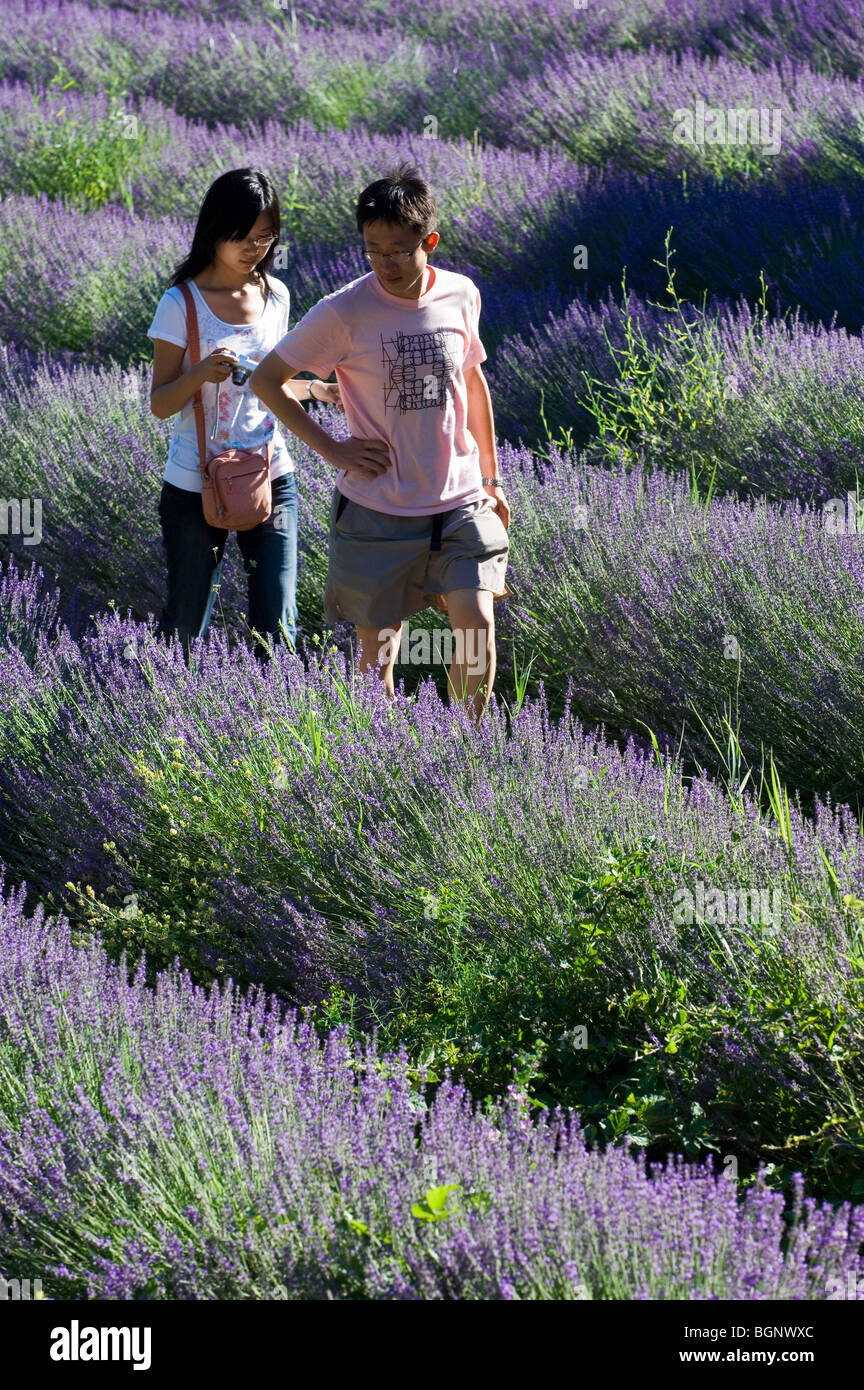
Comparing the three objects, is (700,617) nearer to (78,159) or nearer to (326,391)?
(326,391)

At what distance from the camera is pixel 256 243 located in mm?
3773

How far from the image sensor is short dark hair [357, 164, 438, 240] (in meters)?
3.34

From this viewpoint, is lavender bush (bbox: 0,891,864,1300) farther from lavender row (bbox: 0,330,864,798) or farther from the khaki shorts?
lavender row (bbox: 0,330,864,798)

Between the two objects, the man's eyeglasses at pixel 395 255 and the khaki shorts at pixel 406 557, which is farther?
the khaki shorts at pixel 406 557

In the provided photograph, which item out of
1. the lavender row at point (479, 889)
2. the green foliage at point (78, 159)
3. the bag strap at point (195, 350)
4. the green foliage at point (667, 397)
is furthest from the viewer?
the green foliage at point (78, 159)

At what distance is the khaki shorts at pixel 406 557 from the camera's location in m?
3.60

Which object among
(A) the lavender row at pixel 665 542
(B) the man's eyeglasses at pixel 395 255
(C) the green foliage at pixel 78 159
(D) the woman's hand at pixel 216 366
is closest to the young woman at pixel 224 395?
(D) the woman's hand at pixel 216 366

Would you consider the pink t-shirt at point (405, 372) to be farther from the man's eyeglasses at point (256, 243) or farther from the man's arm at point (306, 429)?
the man's eyeglasses at point (256, 243)

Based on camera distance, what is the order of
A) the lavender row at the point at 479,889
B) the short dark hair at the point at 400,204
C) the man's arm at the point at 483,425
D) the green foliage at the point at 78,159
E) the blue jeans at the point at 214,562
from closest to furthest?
the lavender row at the point at 479,889, the short dark hair at the point at 400,204, the man's arm at the point at 483,425, the blue jeans at the point at 214,562, the green foliage at the point at 78,159

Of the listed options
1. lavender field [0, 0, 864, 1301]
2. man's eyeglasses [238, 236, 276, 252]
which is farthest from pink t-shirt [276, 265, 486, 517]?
lavender field [0, 0, 864, 1301]

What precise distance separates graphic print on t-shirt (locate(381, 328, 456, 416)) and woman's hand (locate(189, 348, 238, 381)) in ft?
1.37

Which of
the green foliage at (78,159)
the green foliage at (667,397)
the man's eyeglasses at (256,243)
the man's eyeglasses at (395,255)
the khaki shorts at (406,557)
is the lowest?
the khaki shorts at (406,557)

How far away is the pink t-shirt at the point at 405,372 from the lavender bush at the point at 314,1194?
1527 mm
